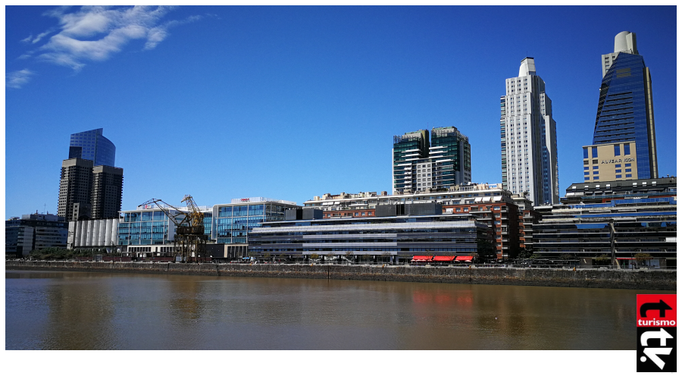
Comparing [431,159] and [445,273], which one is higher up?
[431,159]

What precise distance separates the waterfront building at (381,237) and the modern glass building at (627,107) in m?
93.9

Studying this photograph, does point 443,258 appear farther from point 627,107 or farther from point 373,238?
point 627,107

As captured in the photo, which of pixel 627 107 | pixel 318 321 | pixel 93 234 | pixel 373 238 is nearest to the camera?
pixel 318 321

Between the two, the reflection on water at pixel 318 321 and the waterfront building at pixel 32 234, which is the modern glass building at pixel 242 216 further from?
the reflection on water at pixel 318 321

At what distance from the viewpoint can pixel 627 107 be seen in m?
174

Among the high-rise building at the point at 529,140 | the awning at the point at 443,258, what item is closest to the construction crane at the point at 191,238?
the awning at the point at 443,258

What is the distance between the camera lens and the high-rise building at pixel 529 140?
184000 mm

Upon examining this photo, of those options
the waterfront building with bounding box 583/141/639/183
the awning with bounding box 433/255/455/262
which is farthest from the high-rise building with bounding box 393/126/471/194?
the awning with bounding box 433/255/455/262

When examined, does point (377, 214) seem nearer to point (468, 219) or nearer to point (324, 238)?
point (324, 238)

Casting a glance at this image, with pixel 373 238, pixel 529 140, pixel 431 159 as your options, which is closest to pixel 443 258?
pixel 373 238

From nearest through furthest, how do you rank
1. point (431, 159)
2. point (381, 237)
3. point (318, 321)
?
point (318, 321), point (381, 237), point (431, 159)

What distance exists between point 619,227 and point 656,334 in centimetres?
7895

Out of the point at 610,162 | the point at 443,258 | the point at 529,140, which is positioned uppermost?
the point at 529,140

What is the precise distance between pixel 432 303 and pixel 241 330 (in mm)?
20682
